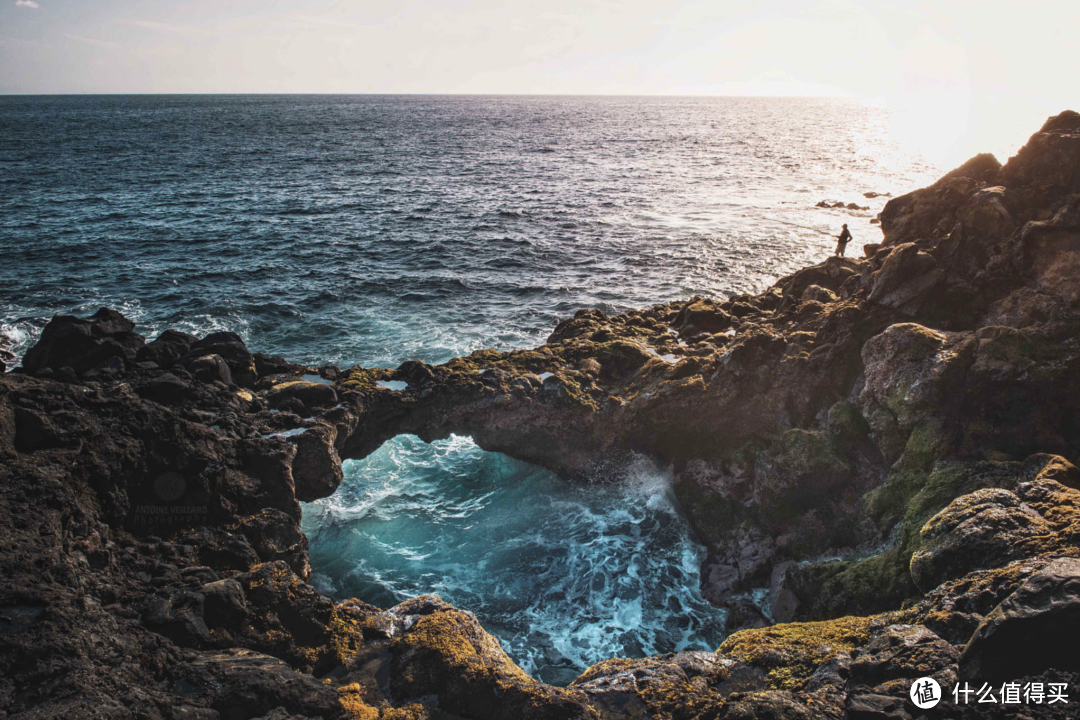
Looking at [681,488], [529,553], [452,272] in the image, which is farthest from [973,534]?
[452,272]

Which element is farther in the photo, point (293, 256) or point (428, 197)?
point (428, 197)

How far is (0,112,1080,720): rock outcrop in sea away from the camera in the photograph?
6.75 meters

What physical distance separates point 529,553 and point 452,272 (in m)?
24.4

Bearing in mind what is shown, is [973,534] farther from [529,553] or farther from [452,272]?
[452,272]

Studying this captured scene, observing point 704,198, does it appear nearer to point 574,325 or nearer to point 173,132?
point 574,325

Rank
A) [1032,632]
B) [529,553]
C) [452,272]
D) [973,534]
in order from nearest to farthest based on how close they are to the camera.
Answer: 1. [1032,632]
2. [973,534]
3. [529,553]
4. [452,272]

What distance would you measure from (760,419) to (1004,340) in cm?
538

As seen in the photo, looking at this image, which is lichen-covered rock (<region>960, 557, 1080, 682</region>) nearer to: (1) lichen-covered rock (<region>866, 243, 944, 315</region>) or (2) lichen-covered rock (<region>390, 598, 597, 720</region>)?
(2) lichen-covered rock (<region>390, 598, 597, 720</region>)

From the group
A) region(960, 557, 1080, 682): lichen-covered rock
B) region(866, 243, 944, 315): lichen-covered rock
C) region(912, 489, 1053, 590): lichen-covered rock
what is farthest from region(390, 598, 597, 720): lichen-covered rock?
region(866, 243, 944, 315): lichen-covered rock

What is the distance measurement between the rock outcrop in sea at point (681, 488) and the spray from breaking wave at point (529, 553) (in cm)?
88

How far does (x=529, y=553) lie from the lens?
1438 centimetres

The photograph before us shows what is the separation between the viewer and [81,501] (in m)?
9.14

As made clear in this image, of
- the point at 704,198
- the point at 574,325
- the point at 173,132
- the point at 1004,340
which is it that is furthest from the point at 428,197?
the point at 173,132

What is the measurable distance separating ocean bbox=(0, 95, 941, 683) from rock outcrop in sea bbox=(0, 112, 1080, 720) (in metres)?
1.81
